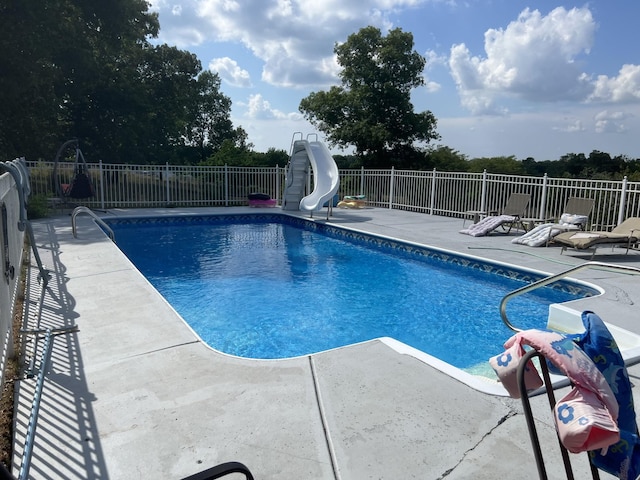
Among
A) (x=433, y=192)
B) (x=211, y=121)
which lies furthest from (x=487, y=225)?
(x=211, y=121)

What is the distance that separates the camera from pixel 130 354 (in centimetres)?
354

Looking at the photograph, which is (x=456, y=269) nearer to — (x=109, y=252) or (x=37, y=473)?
(x=109, y=252)

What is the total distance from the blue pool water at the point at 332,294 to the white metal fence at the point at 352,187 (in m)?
4.20

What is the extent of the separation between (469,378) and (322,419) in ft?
Result: 3.92

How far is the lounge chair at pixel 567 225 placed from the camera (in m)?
8.95

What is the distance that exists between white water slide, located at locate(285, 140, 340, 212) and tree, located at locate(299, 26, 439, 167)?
24.7ft


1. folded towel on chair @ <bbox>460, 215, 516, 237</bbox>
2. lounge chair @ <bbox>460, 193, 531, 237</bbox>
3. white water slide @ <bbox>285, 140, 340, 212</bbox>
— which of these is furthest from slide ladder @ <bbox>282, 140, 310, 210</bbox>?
folded towel on chair @ <bbox>460, 215, 516, 237</bbox>

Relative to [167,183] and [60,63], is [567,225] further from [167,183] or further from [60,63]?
[60,63]

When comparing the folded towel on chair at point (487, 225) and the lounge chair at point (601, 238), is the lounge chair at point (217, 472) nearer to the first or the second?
the lounge chair at point (601, 238)

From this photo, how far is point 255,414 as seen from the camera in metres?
2.69

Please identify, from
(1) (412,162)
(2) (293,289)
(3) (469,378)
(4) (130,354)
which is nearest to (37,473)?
(4) (130,354)

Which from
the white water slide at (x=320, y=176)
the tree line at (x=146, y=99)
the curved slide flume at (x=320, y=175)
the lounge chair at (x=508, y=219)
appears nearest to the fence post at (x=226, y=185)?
the white water slide at (x=320, y=176)

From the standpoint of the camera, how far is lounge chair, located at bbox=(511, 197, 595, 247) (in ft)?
29.3

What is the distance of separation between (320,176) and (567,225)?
24.4 feet
